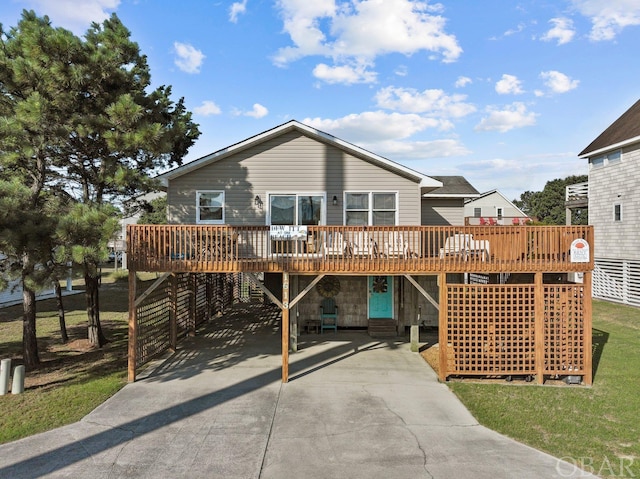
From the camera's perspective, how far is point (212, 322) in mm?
14891

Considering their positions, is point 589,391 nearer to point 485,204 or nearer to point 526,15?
point 526,15

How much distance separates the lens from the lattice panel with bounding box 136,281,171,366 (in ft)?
31.3

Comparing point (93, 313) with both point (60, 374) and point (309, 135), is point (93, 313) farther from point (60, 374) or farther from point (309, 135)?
point (309, 135)

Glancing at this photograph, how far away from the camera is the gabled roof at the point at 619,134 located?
56.1 feet

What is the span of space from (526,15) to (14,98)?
16.1 m

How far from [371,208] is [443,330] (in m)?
4.54

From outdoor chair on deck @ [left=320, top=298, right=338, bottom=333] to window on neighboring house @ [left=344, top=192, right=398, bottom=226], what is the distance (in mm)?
3157

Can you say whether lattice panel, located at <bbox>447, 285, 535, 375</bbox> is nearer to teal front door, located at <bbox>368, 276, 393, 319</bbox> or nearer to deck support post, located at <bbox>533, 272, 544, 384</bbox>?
deck support post, located at <bbox>533, 272, 544, 384</bbox>

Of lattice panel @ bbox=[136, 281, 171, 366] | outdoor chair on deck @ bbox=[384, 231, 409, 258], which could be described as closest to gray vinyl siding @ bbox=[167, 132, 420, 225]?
outdoor chair on deck @ bbox=[384, 231, 409, 258]

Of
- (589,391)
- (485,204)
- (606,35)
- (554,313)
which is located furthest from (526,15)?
(485,204)

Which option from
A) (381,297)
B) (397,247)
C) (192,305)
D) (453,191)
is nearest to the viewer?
(397,247)

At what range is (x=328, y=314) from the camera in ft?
42.8

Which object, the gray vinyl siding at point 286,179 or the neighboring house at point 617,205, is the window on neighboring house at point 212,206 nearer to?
the gray vinyl siding at point 286,179

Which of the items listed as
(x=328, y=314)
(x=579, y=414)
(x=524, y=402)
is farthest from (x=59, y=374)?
(x=579, y=414)
